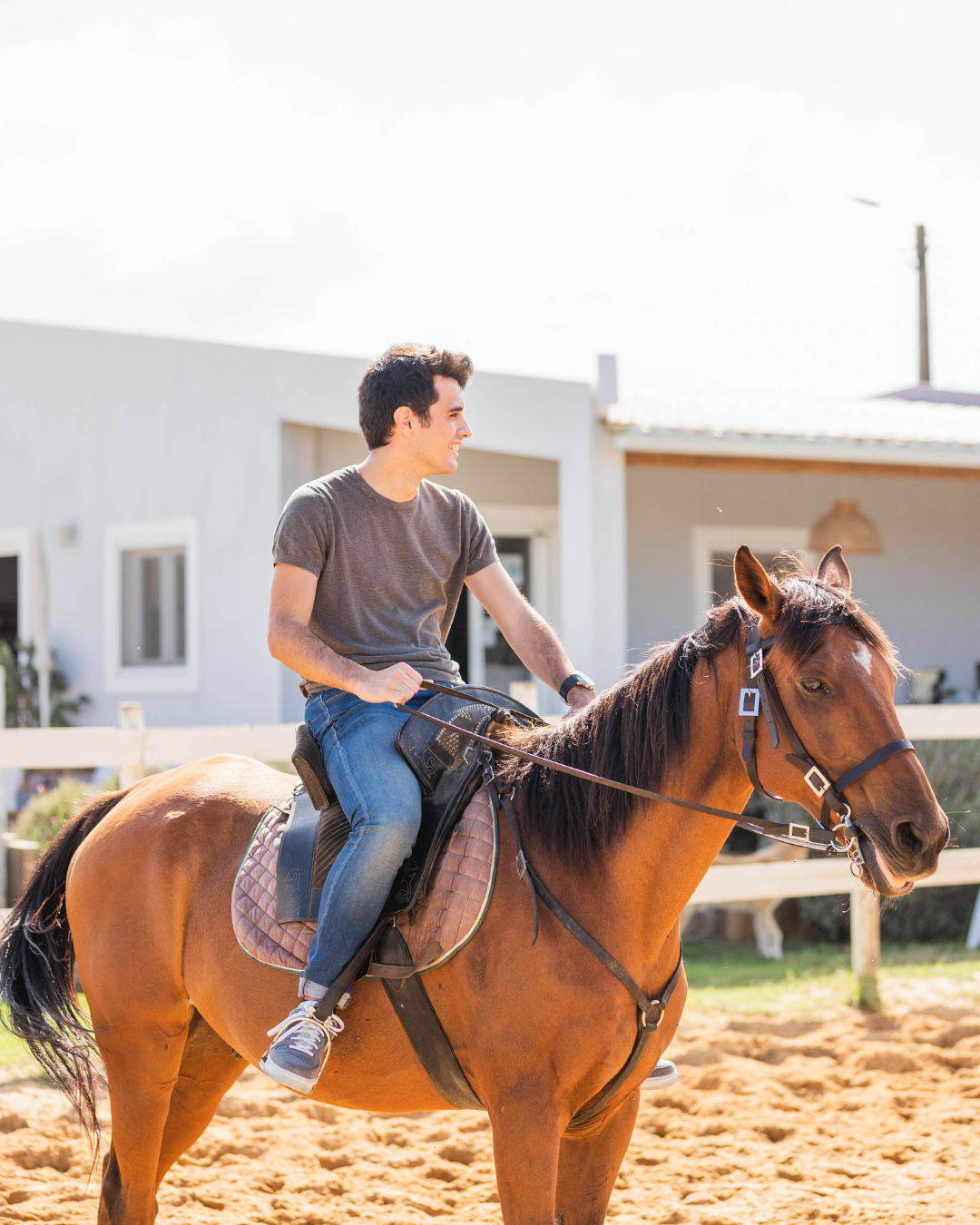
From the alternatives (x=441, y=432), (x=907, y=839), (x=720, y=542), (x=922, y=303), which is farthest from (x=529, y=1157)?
(x=922, y=303)

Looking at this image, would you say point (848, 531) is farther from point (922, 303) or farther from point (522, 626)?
point (922, 303)

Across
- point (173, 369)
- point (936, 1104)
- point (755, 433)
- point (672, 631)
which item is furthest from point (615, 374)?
point (936, 1104)

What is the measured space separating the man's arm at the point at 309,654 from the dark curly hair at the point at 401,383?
19.0 inches

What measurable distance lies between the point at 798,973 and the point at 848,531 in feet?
16.1

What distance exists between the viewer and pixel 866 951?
23.6 ft

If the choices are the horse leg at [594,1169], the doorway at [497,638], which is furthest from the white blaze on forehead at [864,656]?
the doorway at [497,638]

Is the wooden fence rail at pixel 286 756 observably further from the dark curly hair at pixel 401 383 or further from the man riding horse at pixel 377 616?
the dark curly hair at pixel 401 383

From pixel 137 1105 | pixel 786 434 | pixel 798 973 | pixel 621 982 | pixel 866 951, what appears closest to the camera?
pixel 621 982

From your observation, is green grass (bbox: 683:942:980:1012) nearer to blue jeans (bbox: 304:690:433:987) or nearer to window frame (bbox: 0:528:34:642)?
blue jeans (bbox: 304:690:433:987)

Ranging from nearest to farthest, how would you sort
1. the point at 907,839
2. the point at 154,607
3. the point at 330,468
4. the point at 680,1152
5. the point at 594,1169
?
the point at 907,839
the point at 594,1169
the point at 680,1152
the point at 330,468
the point at 154,607

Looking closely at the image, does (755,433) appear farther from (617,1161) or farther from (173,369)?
(617,1161)

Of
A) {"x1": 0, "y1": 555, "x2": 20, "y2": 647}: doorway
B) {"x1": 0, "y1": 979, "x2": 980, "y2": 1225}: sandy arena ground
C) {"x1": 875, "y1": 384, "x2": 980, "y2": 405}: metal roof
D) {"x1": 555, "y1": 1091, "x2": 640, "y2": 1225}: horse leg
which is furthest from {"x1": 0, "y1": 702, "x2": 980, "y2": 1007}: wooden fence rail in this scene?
{"x1": 875, "y1": 384, "x2": 980, "y2": 405}: metal roof

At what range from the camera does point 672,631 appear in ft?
39.6

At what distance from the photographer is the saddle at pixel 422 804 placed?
309 cm
